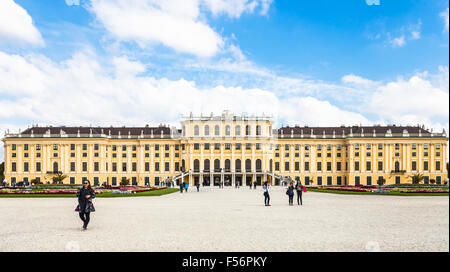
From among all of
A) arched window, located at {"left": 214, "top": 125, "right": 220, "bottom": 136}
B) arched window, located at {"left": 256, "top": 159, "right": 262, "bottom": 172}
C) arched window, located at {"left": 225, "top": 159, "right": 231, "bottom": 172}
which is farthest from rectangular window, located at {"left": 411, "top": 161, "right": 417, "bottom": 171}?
arched window, located at {"left": 214, "top": 125, "right": 220, "bottom": 136}

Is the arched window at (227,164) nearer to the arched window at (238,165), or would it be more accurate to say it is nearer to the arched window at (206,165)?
the arched window at (238,165)

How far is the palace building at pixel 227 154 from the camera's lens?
80.2m

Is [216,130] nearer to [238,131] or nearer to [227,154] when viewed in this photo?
[238,131]

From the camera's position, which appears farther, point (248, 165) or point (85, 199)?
point (248, 165)

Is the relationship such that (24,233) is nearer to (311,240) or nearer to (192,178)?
(311,240)

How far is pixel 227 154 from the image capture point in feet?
267

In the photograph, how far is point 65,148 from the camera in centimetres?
8075

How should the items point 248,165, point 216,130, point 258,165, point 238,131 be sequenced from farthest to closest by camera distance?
point 216,130 → point 238,131 → point 248,165 → point 258,165

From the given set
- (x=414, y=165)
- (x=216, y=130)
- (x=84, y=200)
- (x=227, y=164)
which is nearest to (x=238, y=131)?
(x=216, y=130)

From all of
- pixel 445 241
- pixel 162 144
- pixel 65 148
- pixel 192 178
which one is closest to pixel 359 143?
pixel 192 178

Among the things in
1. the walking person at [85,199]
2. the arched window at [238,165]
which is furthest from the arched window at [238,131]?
the walking person at [85,199]

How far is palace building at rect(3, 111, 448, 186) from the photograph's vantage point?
3157 inches
